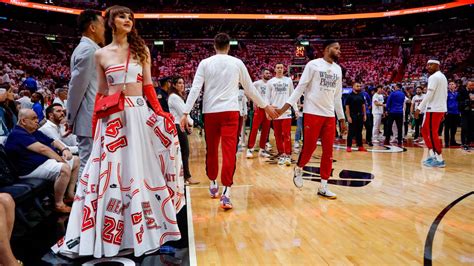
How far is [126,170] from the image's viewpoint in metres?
2.74

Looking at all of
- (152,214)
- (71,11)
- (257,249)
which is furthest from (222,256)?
(71,11)

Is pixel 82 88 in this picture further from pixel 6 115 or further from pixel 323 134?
pixel 323 134

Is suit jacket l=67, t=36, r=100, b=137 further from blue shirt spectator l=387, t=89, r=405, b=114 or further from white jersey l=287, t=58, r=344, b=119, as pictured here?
blue shirt spectator l=387, t=89, r=405, b=114

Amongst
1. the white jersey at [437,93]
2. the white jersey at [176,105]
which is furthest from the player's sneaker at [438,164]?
the white jersey at [176,105]

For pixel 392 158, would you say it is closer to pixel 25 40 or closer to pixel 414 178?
pixel 414 178

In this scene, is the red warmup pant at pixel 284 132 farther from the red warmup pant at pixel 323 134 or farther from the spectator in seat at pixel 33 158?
Result: the spectator in seat at pixel 33 158

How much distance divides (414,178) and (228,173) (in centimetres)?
312

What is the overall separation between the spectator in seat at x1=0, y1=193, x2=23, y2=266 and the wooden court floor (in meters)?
1.12

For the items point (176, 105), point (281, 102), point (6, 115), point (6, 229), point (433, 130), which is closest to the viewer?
point (6, 229)

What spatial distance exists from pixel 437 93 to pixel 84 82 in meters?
5.72

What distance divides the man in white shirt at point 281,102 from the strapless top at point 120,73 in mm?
4673

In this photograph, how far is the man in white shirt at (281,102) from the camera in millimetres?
7234

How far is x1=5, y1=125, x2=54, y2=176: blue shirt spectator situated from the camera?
3785 mm

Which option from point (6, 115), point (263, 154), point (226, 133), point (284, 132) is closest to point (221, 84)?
point (226, 133)
